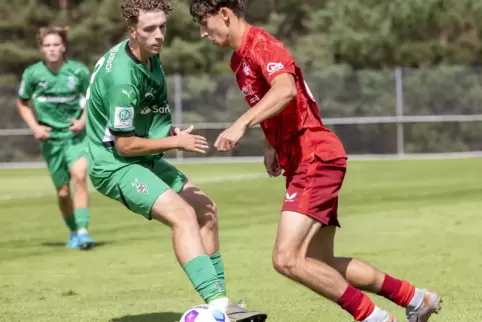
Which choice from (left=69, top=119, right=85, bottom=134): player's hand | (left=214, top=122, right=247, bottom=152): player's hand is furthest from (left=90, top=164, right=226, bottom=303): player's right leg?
A: (left=69, top=119, right=85, bottom=134): player's hand

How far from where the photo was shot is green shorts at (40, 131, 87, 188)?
1277 cm

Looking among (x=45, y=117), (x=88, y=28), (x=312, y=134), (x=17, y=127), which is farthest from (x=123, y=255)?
(x=88, y=28)

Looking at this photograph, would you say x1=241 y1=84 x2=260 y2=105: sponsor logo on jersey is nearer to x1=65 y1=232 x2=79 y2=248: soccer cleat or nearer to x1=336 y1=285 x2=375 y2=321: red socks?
x1=336 y1=285 x2=375 y2=321: red socks

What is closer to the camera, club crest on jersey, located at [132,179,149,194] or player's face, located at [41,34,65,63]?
club crest on jersey, located at [132,179,149,194]

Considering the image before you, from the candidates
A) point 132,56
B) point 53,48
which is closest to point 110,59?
point 132,56

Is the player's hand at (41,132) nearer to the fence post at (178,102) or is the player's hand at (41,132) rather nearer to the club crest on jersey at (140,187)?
the club crest on jersey at (140,187)

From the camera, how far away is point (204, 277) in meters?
7.06

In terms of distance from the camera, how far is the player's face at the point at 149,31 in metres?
7.40

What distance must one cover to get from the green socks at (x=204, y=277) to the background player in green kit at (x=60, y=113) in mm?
5708

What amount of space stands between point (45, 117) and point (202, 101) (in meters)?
21.8

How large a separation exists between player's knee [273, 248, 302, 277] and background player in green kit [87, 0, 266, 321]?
18.4 inches

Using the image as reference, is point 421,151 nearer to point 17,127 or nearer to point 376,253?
point 17,127

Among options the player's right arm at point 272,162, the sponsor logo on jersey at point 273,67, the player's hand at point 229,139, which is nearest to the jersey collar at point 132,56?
the player's right arm at point 272,162

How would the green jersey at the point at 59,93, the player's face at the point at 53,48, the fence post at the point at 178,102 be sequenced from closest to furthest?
the player's face at the point at 53,48, the green jersey at the point at 59,93, the fence post at the point at 178,102
